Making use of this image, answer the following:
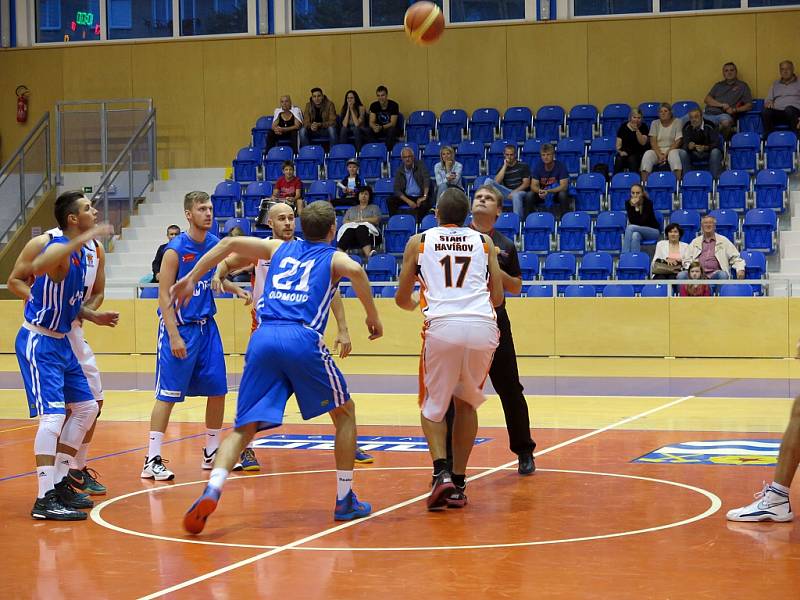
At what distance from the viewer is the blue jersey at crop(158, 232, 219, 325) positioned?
882cm

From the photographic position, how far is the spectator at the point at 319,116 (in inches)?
928

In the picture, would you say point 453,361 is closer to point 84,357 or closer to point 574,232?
point 84,357

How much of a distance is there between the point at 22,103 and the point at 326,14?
7.27 m

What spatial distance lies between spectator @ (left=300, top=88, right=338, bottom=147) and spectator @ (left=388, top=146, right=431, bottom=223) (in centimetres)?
287

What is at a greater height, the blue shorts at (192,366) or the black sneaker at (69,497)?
the blue shorts at (192,366)

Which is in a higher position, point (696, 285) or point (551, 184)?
point (551, 184)

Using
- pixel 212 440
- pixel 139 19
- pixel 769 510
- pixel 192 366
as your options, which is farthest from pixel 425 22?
pixel 139 19

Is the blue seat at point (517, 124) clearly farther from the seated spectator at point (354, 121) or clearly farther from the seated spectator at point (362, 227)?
the seated spectator at point (362, 227)

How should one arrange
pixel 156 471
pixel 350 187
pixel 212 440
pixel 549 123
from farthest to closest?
pixel 549 123 < pixel 350 187 < pixel 212 440 < pixel 156 471

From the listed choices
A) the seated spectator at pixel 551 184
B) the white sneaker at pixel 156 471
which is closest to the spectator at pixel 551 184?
the seated spectator at pixel 551 184

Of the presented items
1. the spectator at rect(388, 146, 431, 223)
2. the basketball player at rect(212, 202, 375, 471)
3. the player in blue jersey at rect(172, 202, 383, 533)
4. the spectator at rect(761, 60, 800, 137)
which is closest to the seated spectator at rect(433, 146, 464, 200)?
the spectator at rect(388, 146, 431, 223)

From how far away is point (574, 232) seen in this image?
19.7 metres

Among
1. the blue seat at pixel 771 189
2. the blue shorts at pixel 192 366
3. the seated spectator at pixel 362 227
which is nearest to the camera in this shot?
the blue shorts at pixel 192 366

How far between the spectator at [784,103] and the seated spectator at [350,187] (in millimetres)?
7246
